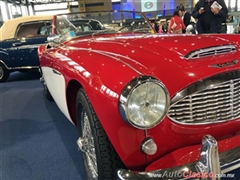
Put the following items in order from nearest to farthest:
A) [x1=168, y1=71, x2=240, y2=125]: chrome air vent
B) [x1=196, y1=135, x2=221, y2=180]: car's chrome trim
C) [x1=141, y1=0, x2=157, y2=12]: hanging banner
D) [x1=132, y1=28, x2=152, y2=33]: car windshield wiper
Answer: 1. [x1=196, y1=135, x2=221, y2=180]: car's chrome trim
2. [x1=168, y1=71, x2=240, y2=125]: chrome air vent
3. [x1=132, y1=28, x2=152, y2=33]: car windshield wiper
4. [x1=141, y1=0, x2=157, y2=12]: hanging banner

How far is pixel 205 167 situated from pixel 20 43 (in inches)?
207

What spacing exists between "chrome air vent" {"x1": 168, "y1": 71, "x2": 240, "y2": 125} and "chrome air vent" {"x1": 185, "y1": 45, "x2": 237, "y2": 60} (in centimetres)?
20

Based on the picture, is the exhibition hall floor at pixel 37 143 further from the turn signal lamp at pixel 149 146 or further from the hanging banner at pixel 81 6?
the hanging banner at pixel 81 6

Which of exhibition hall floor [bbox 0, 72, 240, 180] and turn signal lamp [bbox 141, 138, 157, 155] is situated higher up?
turn signal lamp [bbox 141, 138, 157, 155]

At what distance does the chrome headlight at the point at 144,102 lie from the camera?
1.09m

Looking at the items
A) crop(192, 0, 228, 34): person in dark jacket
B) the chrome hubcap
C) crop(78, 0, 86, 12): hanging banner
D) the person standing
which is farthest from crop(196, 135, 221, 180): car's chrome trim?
crop(78, 0, 86, 12): hanging banner

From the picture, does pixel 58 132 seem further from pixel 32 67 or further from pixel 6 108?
pixel 32 67

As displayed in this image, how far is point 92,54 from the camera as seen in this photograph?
5.37 ft

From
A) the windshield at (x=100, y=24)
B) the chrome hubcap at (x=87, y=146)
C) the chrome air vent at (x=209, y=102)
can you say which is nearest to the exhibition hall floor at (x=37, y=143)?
the chrome hubcap at (x=87, y=146)

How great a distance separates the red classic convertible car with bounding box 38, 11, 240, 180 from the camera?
1.11m

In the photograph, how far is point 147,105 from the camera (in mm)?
1131

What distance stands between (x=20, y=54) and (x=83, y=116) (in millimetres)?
4378

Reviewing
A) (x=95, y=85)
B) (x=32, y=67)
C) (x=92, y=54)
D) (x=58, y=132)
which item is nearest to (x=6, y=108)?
(x=58, y=132)

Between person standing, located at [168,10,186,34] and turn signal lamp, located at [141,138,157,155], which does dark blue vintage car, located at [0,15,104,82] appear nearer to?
person standing, located at [168,10,186,34]
